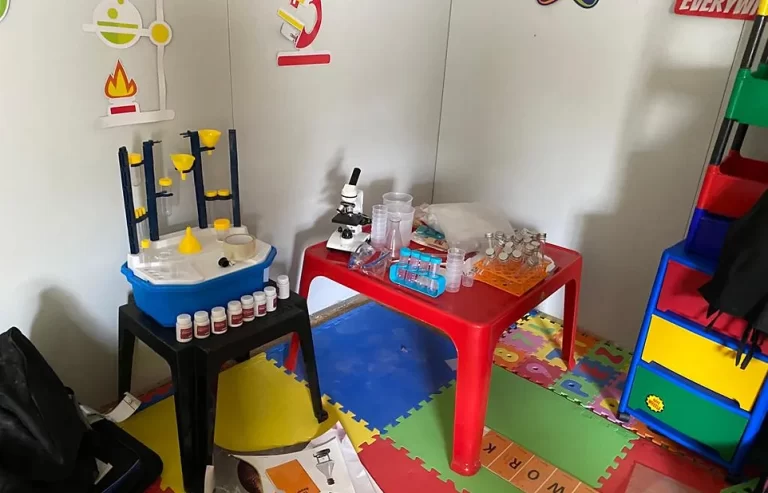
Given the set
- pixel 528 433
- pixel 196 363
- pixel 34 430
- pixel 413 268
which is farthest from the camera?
pixel 528 433

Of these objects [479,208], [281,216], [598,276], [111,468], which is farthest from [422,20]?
[111,468]

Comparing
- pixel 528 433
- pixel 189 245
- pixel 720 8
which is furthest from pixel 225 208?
pixel 720 8

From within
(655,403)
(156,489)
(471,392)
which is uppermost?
(471,392)

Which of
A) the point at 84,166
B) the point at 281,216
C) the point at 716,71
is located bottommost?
the point at 281,216

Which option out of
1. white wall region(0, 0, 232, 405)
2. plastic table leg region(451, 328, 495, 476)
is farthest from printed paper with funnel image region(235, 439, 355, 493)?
white wall region(0, 0, 232, 405)

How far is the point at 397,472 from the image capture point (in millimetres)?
1429

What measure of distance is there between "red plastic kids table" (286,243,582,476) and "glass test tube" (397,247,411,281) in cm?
3

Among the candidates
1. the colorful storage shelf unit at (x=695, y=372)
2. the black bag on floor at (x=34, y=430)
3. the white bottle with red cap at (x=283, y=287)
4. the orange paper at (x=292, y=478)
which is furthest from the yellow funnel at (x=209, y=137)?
the colorful storage shelf unit at (x=695, y=372)

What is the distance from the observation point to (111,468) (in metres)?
1.29

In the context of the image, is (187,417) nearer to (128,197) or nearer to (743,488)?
(128,197)

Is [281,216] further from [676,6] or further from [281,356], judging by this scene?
[676,6]

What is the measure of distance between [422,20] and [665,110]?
86 cm

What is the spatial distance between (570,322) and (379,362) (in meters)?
0.62

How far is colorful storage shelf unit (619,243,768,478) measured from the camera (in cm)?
137
